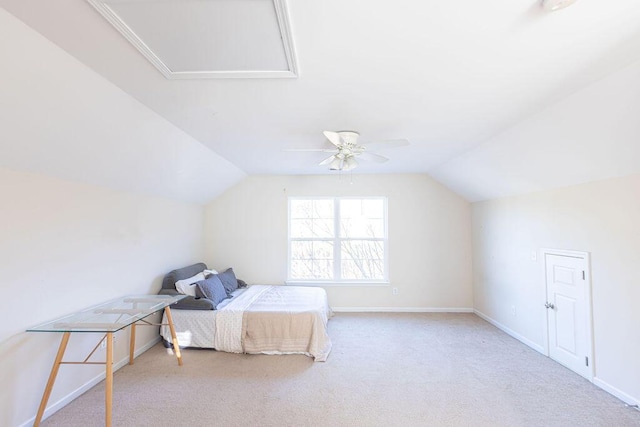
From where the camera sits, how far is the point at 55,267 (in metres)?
2.41

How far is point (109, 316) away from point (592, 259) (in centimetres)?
465

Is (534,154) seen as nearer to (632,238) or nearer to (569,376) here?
(632,238)

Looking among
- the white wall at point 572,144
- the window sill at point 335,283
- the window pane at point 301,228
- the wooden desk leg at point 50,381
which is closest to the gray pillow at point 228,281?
the window sill at point 335,283

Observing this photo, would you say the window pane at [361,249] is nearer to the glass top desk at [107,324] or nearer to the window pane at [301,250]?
the window pane at [301,250]

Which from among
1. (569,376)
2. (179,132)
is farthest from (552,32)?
(569,376)

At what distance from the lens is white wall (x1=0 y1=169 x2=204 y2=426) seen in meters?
2.06

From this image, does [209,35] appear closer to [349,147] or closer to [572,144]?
[349,147]

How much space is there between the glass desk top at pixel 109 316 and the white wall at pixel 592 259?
4212mm

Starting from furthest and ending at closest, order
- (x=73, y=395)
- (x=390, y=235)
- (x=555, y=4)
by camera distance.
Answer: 1. (x=390, y=235)
2. (x=73, y=395)
3. (x=555, y=4)

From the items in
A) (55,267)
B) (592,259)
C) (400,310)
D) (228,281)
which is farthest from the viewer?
(400,310)

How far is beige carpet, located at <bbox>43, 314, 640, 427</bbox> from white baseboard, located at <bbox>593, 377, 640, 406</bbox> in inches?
2.9

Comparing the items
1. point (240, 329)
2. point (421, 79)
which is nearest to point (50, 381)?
point (240, 329)

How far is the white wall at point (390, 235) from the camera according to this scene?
5113 millimetres

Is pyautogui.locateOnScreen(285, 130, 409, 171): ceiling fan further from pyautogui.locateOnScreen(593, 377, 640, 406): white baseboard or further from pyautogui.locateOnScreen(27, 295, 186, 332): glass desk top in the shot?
pyautogui.locateOnScreen(593, 377, 640, 406): white baseboard
